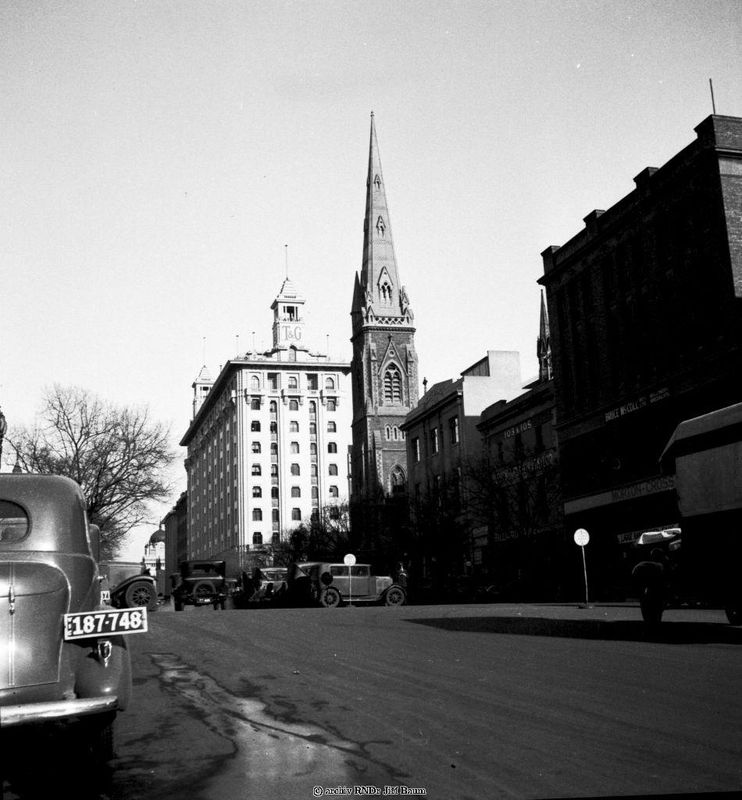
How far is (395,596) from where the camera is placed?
33000mm

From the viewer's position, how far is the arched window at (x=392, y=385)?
100312 mm

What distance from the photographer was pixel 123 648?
6332mm

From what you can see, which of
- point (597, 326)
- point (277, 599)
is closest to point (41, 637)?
point (277, 599)

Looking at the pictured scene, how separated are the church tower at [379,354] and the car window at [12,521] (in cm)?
8660

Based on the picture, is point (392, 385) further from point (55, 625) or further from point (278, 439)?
point (55, 625)

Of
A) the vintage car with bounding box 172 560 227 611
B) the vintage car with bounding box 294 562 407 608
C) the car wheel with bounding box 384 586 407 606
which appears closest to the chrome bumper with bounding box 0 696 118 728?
the vintage car with bounding box 294 562 407 608

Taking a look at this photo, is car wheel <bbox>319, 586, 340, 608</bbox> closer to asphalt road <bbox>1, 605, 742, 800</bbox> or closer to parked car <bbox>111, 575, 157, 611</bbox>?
parked car <bbox>111, 575, 157, 611</bbox>

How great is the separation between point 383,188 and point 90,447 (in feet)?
233

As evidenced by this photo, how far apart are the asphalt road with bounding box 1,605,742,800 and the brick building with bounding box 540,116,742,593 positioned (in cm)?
2045

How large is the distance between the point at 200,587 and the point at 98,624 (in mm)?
33530

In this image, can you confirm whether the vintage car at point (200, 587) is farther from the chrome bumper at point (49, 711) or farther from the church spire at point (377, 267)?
A: the church spire at point (377, 267)

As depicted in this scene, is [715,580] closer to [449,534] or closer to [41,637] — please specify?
[41,637]

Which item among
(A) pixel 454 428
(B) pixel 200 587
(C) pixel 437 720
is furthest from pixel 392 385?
(C) pixel 437 720

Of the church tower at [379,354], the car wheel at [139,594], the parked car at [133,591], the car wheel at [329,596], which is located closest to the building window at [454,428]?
the car wheel at [329,596]
